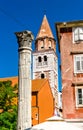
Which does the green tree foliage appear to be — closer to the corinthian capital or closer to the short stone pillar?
the short stone pillar

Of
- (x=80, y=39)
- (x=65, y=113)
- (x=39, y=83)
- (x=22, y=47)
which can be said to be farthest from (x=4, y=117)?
(x=39, y=83)

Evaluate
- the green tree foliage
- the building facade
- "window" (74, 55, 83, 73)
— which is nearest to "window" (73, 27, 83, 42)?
the building facade

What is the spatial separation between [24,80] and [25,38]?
2.33 m

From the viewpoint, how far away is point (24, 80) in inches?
655

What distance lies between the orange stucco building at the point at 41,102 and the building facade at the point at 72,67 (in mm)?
14885

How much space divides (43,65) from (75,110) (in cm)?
4622

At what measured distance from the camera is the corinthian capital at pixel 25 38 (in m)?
17.4

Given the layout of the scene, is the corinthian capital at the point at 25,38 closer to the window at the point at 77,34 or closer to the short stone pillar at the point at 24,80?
the short stone pillar at the point at 24,80

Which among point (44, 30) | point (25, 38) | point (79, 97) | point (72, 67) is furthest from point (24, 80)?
point (44, 30)

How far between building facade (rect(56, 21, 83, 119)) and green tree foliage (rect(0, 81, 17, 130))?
20.6 ft

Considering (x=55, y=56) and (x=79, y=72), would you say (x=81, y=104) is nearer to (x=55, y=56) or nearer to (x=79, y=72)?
(x=79, y=72)

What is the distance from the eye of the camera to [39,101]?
40.3 meters

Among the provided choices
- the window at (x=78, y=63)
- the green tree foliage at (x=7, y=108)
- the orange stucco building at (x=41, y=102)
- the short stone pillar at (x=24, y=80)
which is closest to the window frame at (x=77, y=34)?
the window at (x=78, y=63)

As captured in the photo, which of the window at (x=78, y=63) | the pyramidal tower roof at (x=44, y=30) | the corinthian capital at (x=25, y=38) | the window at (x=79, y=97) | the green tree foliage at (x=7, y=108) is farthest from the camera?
the pyramidal tower roof at (x=44, y=30)
